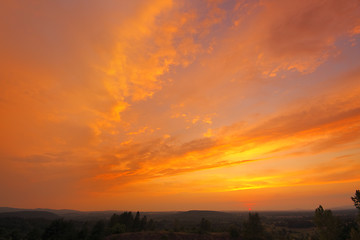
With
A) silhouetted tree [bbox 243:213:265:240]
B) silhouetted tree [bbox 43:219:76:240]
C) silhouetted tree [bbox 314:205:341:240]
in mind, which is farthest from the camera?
silhouetted tree [bbox 43:219:76:240]

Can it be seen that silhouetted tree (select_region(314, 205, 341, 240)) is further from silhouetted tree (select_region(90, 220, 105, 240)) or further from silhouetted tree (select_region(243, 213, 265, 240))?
silhouetted tree (select_region(90, 220, 105, 240))

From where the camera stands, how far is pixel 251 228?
6131cm

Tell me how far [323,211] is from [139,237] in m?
55.1

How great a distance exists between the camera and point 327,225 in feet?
151

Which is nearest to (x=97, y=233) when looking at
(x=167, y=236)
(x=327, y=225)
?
(x=167, y=236)

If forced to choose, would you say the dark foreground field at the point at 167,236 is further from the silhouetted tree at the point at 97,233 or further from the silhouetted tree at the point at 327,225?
the silhouetted tree at the point at 327,225

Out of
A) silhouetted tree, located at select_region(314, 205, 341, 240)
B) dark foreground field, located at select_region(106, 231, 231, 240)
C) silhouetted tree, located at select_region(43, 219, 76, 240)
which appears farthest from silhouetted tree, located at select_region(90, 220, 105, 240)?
silhouetted tree, located at select_region(314, 205, 341, 240)

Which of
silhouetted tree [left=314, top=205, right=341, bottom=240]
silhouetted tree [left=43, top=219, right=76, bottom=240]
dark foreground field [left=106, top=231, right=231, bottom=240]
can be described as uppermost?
silhouetted tree [left=314, top=205, right=341, bottom=240]

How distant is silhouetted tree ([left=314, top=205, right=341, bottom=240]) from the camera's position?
149 feet

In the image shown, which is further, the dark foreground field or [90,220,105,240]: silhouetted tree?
the dark foreground field

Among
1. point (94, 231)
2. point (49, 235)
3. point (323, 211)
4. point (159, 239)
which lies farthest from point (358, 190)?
point (49, 235)

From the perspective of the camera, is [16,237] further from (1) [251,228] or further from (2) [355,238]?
(2) [355,238]

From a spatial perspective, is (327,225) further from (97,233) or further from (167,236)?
(97,233)

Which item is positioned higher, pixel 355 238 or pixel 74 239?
pixel 355 238
